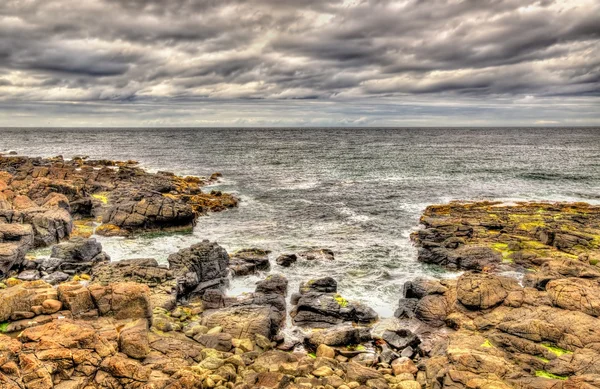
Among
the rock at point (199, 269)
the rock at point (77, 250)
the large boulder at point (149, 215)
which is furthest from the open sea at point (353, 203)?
the rock at point (77, 250)

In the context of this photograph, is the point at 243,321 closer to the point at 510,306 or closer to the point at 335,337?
the point at 335,337

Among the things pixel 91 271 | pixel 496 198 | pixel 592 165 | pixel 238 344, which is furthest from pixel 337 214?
pixel 592 165

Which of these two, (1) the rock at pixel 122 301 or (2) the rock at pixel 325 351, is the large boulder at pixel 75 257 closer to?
(1) the rock at pixel 122 301

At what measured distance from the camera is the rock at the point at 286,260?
92.6 ft

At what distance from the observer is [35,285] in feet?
58.2

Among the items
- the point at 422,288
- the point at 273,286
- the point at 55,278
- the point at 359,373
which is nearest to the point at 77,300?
the point at 55,278

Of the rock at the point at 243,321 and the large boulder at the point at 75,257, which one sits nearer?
the rock at the point at 243,321

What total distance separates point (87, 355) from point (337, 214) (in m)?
33.1

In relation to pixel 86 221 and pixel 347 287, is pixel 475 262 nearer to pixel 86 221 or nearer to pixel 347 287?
pixel 347 287

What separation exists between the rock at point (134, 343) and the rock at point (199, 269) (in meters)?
7.82

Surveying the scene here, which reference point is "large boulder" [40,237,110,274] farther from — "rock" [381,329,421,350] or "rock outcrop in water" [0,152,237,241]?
"rock" [381,329,421,350]

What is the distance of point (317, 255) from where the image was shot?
30.1m

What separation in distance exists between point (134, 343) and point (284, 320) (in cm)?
799

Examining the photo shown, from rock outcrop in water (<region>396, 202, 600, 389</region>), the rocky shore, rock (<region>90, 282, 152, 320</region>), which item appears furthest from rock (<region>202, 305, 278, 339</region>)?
rock outcrop in water (<region>396, 202, 600, 389</region>)
